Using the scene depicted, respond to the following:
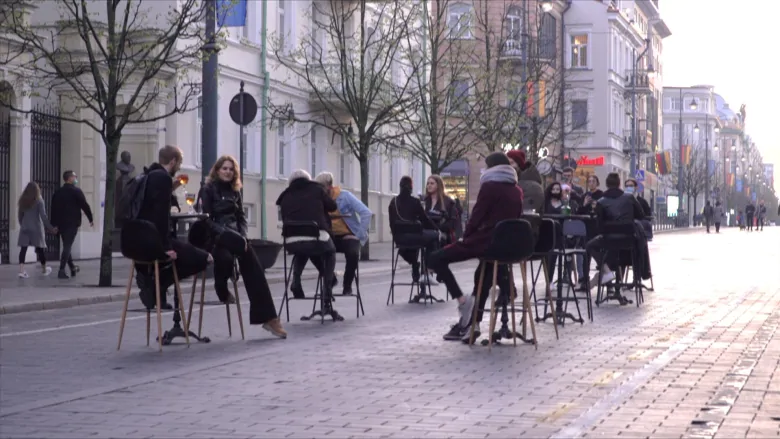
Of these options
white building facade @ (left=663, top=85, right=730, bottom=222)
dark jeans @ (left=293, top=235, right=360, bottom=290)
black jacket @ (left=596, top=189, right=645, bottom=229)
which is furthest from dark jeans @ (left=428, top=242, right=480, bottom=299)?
white building facade @ (left=663, top=85, right=730, bottom=222)

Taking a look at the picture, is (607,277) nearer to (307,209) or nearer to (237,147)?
(307,209)

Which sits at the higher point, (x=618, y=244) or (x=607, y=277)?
(x=618, y=244)

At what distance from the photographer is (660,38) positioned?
118m

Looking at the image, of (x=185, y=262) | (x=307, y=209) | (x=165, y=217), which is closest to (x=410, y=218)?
(x=307, y=209)

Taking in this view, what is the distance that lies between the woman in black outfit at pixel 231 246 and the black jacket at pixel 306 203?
6.19 feet

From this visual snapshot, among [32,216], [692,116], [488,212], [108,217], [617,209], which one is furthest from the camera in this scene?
[692,116]

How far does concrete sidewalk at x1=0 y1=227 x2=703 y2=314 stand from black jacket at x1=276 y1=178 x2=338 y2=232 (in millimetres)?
4089

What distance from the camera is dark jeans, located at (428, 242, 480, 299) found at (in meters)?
13.1

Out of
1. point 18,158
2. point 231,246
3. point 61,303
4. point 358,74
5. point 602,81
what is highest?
point 602,81

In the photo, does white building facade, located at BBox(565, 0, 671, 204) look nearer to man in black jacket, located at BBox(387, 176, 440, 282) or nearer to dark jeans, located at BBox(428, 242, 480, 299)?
man in black jacket, located at BBox(387, 176, 440, 282)

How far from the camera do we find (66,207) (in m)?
25.5

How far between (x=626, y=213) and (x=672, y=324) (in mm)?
3931

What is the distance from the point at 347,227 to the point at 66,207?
8.58m

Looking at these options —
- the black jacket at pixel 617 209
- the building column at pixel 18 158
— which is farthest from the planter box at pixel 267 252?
the black jacket at pixel 617 209
